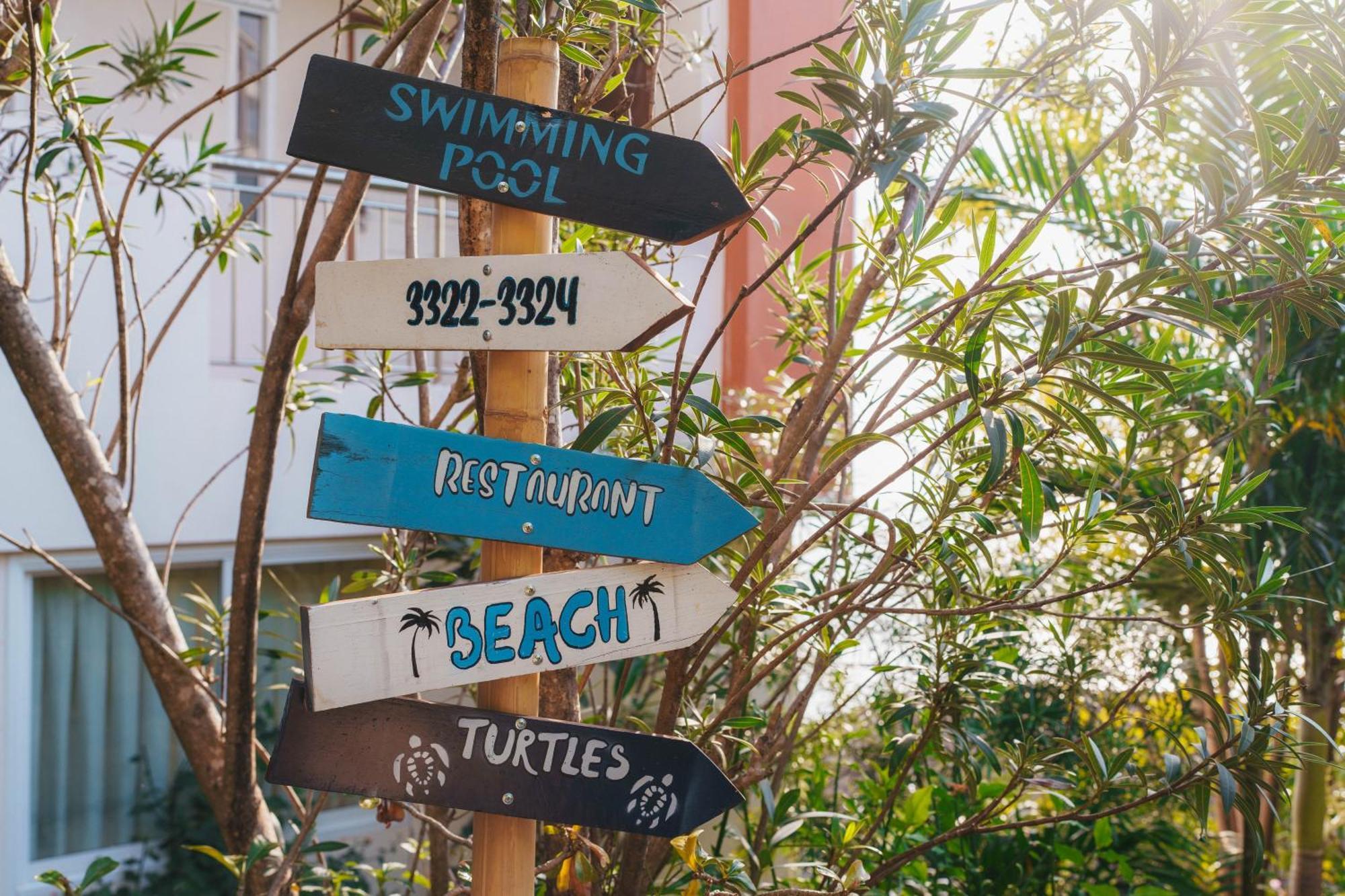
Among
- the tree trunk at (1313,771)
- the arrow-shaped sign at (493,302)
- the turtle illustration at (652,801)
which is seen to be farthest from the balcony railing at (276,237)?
the tree trunk at (1313,771)

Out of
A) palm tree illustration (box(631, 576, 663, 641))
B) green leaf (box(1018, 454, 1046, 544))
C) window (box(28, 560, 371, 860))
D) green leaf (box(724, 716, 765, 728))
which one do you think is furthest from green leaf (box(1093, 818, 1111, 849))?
window (box(28, 560, 371, 860))

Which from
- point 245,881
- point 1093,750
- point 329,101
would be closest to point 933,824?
point 1093,750

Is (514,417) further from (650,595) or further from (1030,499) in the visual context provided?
(1030,499)

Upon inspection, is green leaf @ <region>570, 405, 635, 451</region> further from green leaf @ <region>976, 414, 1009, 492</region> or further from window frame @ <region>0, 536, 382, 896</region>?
window frame @ <region>0, 536, 382, 896</region>

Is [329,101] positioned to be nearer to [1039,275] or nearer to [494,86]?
[494,86]

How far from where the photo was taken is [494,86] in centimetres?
181

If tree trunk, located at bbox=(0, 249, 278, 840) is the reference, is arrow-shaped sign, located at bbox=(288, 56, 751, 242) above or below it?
above

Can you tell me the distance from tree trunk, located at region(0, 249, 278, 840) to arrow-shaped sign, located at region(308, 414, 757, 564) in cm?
123

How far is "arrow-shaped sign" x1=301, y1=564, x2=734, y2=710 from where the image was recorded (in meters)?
1.38

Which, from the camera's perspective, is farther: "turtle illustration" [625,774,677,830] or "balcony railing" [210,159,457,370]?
"balcony railing" [210,159,457,370]

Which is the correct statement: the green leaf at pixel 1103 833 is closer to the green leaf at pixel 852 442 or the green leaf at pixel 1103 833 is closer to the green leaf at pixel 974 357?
the green leaf at pixel 852 442

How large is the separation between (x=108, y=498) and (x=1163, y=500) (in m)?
2.22

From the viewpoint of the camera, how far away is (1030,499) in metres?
1.78

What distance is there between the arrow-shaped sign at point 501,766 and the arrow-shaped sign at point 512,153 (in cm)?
71
